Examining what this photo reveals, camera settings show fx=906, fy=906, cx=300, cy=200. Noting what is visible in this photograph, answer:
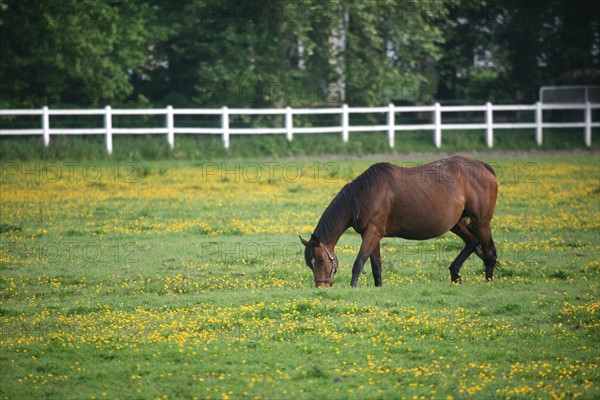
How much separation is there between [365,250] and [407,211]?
2.75 feet

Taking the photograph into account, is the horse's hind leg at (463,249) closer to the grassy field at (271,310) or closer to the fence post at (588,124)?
the grassy field at (271,310)

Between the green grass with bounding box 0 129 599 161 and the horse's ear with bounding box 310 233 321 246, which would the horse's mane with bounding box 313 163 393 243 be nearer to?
the horse's ear with bounding box 310 233 321 246

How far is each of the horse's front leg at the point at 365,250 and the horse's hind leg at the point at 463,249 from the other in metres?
1.29

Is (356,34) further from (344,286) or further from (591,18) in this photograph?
(344,286)

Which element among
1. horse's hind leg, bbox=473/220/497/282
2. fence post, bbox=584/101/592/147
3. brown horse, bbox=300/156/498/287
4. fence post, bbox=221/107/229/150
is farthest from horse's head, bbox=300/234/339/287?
fence post, bbox=584/101/592/147

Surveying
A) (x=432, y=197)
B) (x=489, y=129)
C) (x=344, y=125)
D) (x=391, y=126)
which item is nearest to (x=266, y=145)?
(x=344, y=125)

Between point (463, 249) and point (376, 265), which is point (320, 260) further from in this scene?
point (463, 249)

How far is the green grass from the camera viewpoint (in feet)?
89.0

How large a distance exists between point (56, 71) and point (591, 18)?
2158cm

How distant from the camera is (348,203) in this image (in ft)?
37.3

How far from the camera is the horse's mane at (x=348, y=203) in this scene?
11.1 metres

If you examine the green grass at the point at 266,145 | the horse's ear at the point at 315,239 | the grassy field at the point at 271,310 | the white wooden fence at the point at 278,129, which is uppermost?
the white wooden fence at the point at 278,129

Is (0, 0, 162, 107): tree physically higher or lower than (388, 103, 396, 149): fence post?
higher

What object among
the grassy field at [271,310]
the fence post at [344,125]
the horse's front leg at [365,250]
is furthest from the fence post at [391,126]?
the horse's front leg at [365,250]
